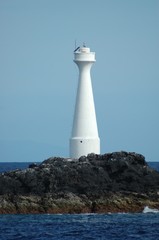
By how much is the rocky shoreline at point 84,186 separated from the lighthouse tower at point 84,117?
2756 mm

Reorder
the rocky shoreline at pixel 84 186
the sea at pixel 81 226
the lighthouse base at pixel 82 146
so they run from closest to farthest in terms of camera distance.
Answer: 1. the sea at pixel 81 226
2. the rocky shoreline at pixel 84 186
3. the lighthouse base at pixel 82 146

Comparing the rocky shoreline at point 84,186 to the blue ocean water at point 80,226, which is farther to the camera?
the rocky shoreline at point 84,186

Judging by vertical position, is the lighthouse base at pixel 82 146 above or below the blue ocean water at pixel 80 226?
above

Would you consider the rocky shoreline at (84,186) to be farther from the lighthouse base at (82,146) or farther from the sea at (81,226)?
the lighthouse base at (82,146)

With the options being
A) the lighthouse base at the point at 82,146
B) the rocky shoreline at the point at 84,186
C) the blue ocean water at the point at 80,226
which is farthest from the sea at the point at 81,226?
the lighthouse base at the point at 82,146

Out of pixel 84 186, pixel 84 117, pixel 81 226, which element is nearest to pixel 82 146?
pixel 84 117

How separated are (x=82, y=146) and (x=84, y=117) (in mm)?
1446

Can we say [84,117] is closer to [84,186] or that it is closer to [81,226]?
[84,186]

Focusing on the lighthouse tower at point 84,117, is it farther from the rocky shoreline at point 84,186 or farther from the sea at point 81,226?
the sea at point 81,226

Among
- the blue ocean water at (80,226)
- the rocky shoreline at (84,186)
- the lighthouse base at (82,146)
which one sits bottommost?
the blue ocean water at (80,226)

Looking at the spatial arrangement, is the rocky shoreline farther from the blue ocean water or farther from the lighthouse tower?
the lighthouse tower

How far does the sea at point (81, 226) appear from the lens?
33375 mm

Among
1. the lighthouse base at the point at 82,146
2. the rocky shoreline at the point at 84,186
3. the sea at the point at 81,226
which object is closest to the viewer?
the sea at the point at 81,226

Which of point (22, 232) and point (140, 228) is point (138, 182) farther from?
point (22, 232)
